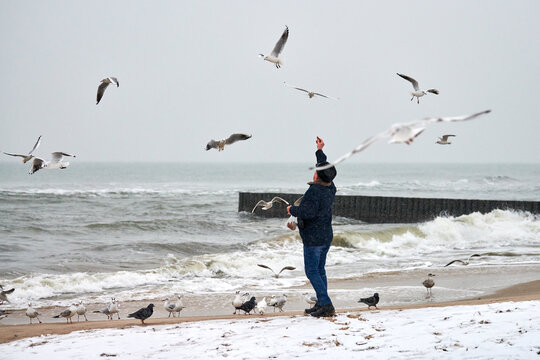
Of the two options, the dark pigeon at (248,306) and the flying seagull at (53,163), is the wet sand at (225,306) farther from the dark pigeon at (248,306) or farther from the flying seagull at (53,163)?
the flying seagull at (53,163)

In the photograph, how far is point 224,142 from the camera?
32.2ft

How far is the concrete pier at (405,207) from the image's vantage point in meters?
26.4

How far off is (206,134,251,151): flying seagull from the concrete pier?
18965mm

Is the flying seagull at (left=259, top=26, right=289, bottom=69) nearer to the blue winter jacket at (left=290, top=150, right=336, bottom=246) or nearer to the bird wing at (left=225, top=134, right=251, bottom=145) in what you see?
the bird wing at (left=225, top=134, right=251, bottom=145)

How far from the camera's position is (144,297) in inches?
431

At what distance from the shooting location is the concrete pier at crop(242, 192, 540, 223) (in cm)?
2641

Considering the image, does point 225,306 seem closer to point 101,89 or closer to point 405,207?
point 101,89

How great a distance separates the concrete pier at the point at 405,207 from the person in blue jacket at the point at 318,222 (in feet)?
68.2

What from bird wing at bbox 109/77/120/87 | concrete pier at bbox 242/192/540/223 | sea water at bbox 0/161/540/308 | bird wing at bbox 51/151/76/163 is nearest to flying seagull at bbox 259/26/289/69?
bird wing at bbox 109/77/120/87

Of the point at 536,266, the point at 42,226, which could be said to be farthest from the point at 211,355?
the point at 42,226

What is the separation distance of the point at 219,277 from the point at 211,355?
7.91m

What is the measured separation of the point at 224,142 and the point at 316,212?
10.8 feet

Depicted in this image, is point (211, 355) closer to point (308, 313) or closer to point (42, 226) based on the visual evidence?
point (308, 313)

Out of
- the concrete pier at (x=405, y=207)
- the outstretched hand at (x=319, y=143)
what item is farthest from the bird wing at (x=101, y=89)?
the concrete pier at (x=405, y=207)
